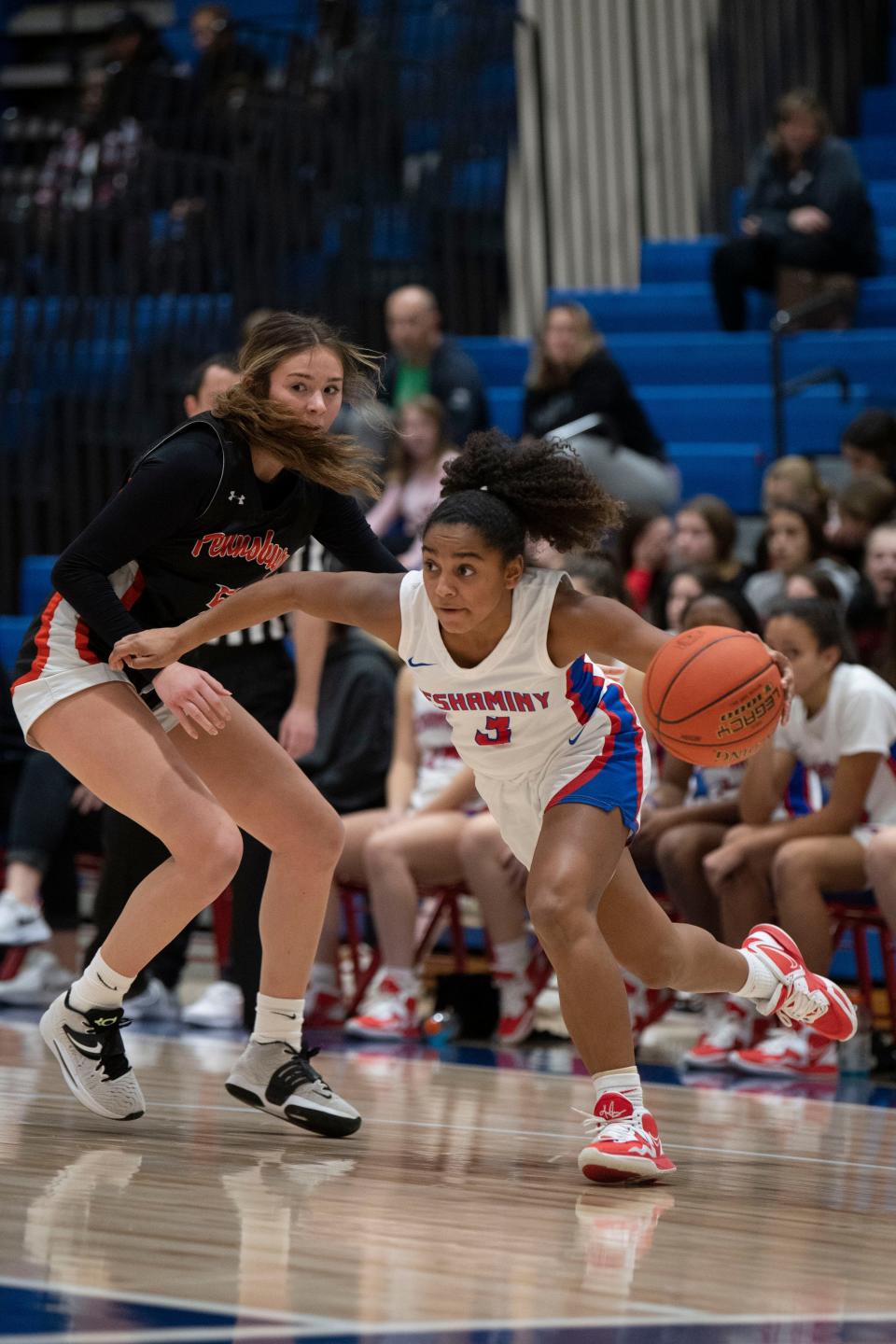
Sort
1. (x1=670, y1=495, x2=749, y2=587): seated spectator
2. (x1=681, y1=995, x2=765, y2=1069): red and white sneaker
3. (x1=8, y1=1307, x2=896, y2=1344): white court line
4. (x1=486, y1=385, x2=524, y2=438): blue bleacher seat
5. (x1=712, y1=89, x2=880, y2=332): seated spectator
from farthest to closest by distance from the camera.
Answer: (x1=486, y1=385, x2=524, y2=438): blue bleacher seat < (x1=712, y1=89, x2=880, y2=332): seated spectator < (x1=670, y1=495, x2=749, y2=587): seated spectator < (x1=681, y1=995, x2=765, y2=1069): red and white sneaker < (x1=8, y1=1307, x2=896, y2=1344): white court line

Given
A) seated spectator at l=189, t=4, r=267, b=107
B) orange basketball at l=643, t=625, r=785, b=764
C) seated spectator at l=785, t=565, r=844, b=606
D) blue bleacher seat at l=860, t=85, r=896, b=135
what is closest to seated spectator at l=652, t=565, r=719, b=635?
seated spectator at l=785, t=565, r=844, b=606

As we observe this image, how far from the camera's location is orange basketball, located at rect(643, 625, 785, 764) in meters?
3.89

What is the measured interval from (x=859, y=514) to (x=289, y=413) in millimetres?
3852

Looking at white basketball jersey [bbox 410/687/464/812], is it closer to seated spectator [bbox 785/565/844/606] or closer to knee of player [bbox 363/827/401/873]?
knee of player [bbox 363/827/401/873]

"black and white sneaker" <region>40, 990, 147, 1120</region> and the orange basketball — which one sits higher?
the orange basketball

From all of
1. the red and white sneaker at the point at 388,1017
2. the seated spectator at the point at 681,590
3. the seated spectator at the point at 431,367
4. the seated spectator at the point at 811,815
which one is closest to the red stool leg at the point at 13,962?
the red and white sneaker at the point at 388,1017

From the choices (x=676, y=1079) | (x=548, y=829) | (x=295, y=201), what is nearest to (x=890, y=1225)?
(x=548, y=829)

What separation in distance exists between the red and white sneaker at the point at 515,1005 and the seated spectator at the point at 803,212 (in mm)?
4650

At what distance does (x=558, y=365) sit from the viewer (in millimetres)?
9000

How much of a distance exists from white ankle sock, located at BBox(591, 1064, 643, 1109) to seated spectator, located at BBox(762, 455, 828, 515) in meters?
4.10

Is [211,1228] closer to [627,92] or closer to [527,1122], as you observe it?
[527,1122]

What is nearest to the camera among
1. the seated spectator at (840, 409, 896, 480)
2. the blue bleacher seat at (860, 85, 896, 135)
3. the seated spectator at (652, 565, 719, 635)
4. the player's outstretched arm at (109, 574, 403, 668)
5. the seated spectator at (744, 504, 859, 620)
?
the player's outstretched arm at (109, 574, 403, 668)

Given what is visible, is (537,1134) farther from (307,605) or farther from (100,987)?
(307,605)

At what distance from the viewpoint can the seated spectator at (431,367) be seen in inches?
361
